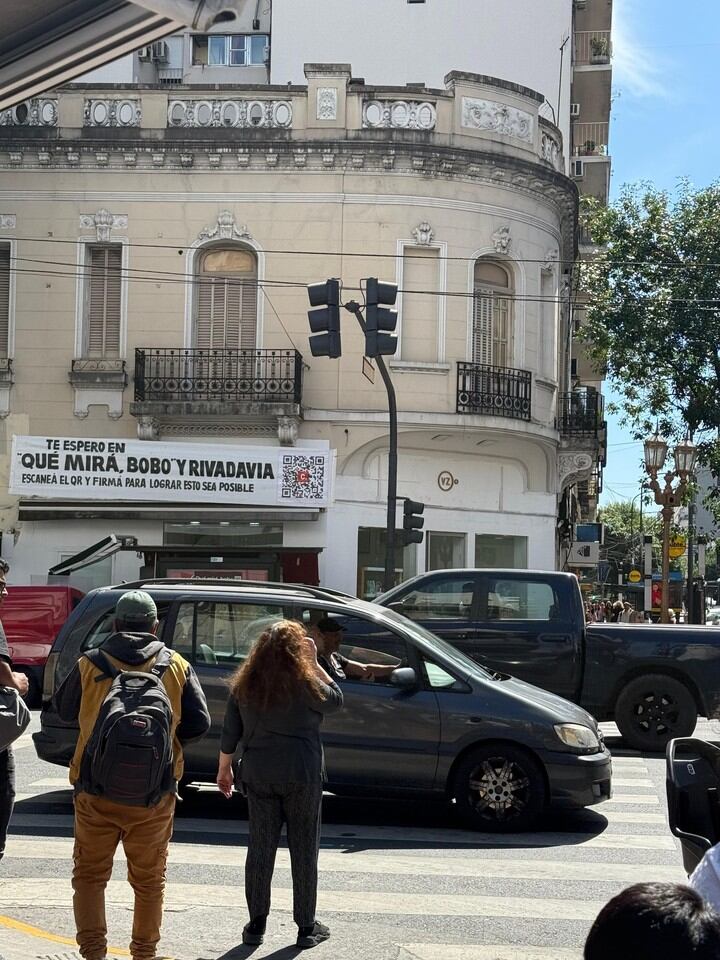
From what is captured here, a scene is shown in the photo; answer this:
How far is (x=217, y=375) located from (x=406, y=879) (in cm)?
1924

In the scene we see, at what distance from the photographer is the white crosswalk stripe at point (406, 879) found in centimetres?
661

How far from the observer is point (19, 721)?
6.26 m

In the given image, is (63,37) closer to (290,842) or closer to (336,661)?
(290,842)

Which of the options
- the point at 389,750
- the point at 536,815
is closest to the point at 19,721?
the point at 389,750

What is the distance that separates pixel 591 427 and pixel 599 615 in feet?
33.4

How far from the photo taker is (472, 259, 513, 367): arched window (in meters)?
27.4

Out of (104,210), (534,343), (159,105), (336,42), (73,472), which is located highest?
(336,42)

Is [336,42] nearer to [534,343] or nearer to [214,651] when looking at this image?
[534,343]

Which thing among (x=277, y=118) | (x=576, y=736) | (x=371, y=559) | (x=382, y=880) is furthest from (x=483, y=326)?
(x=382, y=880)

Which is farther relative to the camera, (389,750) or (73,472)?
(73,472)

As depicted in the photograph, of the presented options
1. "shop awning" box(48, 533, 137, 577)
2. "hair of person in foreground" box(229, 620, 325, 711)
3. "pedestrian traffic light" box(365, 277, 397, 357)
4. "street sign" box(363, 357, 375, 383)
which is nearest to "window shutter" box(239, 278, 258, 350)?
"street sign" box(363, 357, 375, 383)

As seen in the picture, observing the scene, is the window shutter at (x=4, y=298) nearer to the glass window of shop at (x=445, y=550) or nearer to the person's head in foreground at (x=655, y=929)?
the glass window of shop at (x=445, y=550)

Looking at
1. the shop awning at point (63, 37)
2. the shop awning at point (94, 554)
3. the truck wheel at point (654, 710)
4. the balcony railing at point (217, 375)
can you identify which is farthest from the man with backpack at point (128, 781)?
the balcony railing at point (217, 375)

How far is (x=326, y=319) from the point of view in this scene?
18703 millimetres
